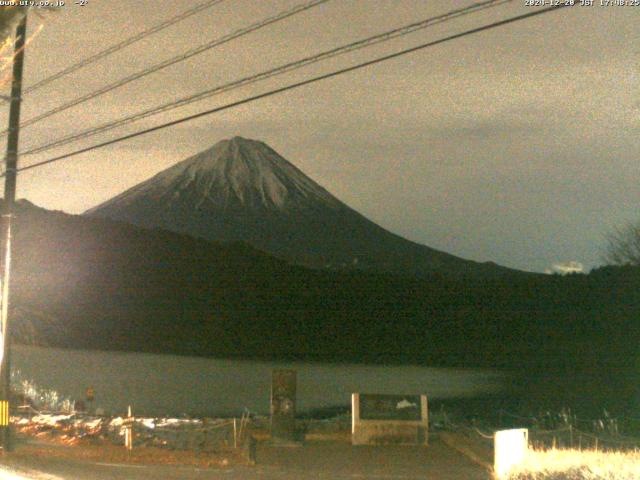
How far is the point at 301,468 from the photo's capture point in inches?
622

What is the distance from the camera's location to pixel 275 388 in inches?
770

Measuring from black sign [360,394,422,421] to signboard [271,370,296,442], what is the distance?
1.68 m

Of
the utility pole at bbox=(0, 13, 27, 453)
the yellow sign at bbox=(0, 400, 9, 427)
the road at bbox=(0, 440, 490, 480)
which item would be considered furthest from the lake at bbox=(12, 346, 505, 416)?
the road at bbox=(0, 440, 490, 480)

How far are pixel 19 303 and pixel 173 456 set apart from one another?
26791 mm

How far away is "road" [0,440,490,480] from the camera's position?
14281 millimetres

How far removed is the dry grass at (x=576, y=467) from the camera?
1220 centimetres

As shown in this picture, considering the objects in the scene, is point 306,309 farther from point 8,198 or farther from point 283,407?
point 8,198

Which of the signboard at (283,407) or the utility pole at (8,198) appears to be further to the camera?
A: the signboard at (283,407)

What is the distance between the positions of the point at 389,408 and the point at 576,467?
7.69 meters

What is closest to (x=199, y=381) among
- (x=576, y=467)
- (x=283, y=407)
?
(x=283, y=407)

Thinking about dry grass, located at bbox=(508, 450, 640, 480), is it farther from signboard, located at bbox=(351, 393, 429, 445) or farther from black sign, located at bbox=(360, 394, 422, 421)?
black sign, located at bbox=(360, 394, 422, 421)

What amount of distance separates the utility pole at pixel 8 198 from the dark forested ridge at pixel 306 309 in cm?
3755

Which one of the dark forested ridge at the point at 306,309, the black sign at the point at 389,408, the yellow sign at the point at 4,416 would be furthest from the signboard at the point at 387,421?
the dark forested ridge at the point at 306,309

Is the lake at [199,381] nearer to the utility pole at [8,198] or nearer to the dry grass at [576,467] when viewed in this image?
Result: the utility pole at [8,198]
